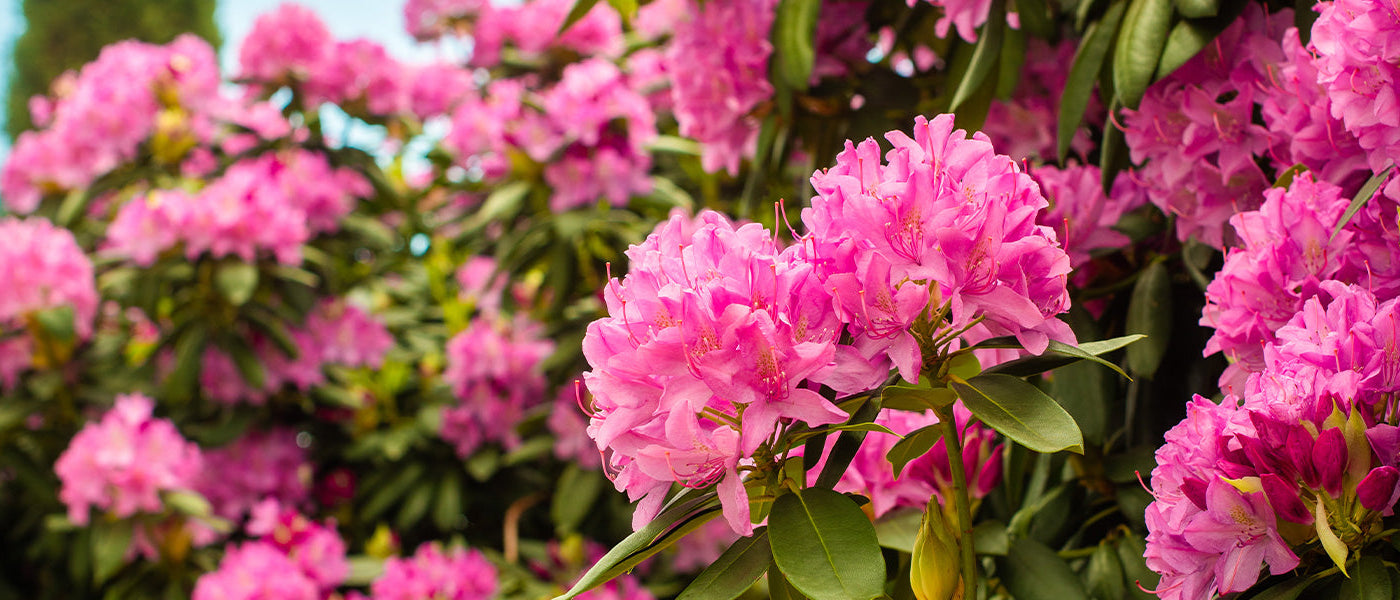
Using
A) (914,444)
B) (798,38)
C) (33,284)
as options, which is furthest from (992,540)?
(33,284)

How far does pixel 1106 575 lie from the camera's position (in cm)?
90

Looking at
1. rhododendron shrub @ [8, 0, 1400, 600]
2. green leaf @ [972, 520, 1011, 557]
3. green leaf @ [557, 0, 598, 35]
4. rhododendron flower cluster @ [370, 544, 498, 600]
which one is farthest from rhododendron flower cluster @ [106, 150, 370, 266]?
green leaf @ [972, 520, 1011, 557]

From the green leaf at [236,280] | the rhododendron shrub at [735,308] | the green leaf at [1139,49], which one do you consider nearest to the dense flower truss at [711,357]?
the rhododendron shrub at [735,308]

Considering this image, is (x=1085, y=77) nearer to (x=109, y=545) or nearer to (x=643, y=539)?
(x=643, y=539)

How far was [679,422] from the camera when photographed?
58 cm

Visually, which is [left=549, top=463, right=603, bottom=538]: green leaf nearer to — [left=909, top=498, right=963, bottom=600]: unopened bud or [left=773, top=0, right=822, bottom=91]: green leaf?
[left=773, top=0, right=822, bottom=91]: green leaf

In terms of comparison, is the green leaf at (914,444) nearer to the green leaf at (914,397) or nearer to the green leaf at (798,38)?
the green leaf at (914,397)

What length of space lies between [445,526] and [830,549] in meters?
1.84

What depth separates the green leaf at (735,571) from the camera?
2.03 feet

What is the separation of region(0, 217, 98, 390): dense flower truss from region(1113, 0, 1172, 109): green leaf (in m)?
2.19

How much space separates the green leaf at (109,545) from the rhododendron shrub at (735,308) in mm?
11

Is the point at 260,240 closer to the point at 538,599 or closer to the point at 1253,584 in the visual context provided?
the point at 538,599

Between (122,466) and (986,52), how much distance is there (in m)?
1.85

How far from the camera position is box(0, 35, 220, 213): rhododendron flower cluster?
101 inches
